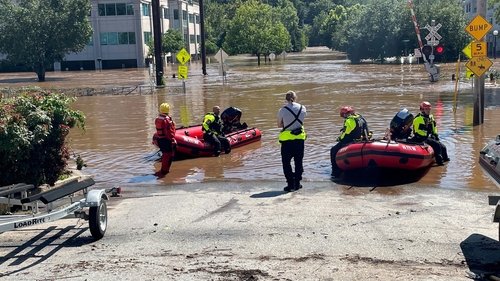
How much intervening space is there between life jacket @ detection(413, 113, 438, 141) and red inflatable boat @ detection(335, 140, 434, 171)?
2.99 feet

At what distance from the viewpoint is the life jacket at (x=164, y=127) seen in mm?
13953

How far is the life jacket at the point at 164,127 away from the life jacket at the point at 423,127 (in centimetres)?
505

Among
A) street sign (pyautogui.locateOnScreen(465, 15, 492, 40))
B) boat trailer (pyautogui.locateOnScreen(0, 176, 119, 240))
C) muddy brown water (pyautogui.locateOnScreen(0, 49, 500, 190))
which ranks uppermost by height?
street sign (pyautogui.locateOnScreen(465, 15, 492, 40))

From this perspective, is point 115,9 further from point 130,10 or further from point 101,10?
point 130,10

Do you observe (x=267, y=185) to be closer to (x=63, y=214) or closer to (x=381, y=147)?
(x=381, y=147)

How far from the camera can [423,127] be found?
1360 cm

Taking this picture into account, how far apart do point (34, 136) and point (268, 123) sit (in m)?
12.3

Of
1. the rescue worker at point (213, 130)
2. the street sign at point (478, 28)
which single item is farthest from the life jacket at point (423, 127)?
the street sign at point (478, 28)

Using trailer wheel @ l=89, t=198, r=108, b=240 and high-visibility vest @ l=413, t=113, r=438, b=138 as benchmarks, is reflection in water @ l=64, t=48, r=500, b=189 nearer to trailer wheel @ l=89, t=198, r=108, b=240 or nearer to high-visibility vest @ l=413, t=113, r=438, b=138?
high-visibility vest @ l=413, t=113, r=438, b=138

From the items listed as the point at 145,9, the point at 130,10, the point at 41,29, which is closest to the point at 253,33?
the point at 145,9

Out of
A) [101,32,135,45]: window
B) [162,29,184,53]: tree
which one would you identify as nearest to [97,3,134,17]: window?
[101,32,135,45]: window

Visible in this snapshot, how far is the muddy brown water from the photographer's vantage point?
46.2 ft

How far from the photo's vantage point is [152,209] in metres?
10.2

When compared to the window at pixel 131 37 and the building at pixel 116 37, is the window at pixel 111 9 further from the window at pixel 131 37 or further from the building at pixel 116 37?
the window at pixel 131 37
